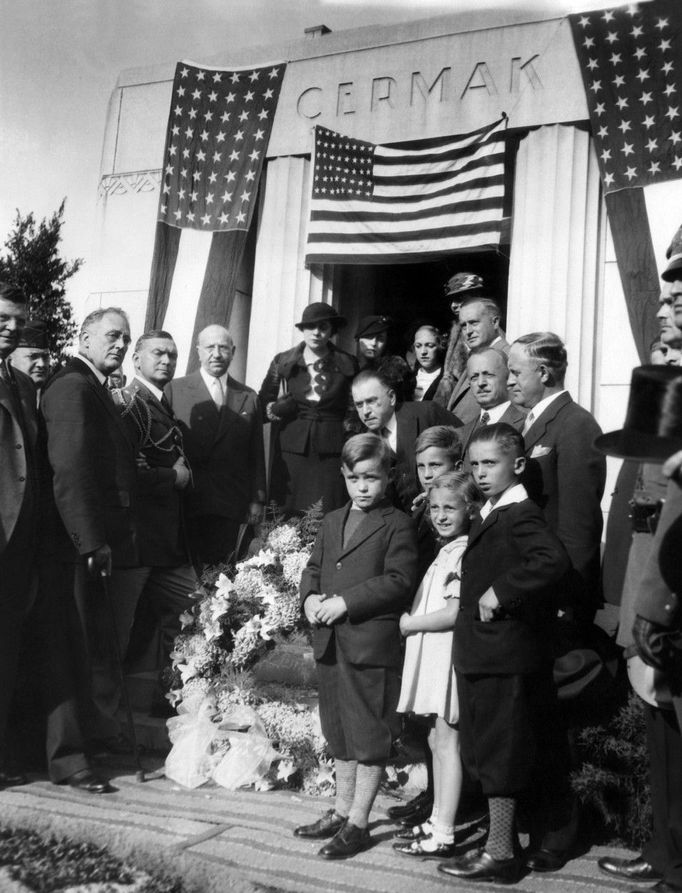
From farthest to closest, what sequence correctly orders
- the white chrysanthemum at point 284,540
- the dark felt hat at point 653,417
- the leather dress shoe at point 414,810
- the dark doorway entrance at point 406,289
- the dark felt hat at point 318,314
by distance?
the dark doorway entrance at point 406,289 → the dark felt hat at point 318,314 → the white chrysanthemum at point 284,540 → the leather dress shoe at point 414,810 → the dark felt hat at point 653,417

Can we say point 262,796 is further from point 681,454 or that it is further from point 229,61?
point 229,61

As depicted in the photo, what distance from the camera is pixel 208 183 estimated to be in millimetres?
8094

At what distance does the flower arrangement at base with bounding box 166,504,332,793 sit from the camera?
4.56 metres

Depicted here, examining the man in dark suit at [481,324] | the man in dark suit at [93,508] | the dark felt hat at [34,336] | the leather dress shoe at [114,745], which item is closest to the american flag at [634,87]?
the man in dark suit at [481,324]

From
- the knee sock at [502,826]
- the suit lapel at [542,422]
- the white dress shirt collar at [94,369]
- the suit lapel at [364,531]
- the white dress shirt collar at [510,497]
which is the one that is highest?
the white dress shirt collar at [94,369]

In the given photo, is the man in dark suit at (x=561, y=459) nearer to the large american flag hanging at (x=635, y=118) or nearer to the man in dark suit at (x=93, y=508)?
the man in dark suit at (x=93, y=508)

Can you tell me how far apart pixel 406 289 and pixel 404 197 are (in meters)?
3.06

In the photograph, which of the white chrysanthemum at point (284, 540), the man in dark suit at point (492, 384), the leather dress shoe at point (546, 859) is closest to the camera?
the leather dress shoe at point (546, 859)

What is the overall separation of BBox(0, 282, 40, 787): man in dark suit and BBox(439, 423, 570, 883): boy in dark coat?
217cm

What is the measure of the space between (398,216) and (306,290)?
1130 millimetres

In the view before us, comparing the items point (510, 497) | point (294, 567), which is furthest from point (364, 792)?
point (294, 567)

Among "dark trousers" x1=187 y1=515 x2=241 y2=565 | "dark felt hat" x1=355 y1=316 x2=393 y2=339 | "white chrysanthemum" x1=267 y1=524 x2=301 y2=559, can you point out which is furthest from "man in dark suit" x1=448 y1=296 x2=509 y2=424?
"dark trousers" x1=187 y1=515 x2=241 y2=565

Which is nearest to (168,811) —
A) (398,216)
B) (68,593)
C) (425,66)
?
(68,593)

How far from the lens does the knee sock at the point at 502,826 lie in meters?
3.44
